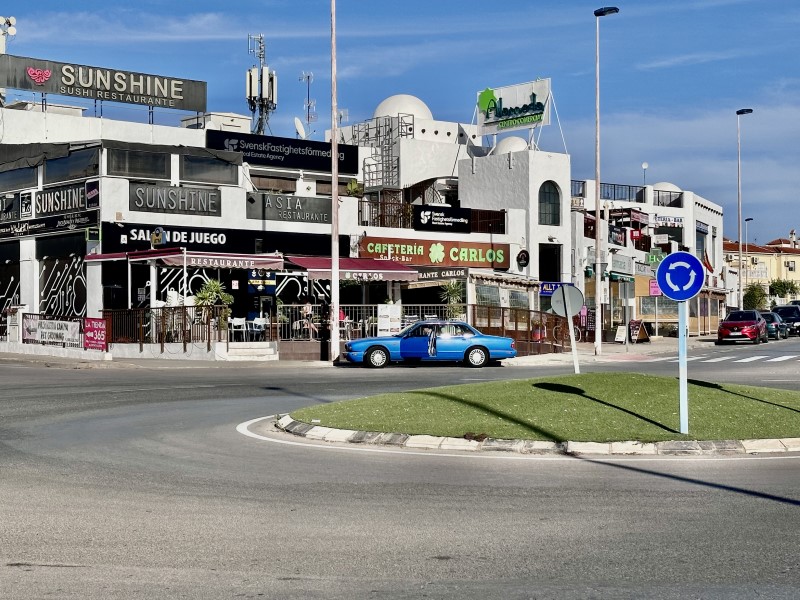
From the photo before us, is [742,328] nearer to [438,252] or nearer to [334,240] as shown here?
[438,252]

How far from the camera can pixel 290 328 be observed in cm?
3619

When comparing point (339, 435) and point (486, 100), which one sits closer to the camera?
point (339, 435)

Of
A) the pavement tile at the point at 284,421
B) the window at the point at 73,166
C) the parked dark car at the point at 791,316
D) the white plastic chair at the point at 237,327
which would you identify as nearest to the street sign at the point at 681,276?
the pavement tile at the point at 284,421

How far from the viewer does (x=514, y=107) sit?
5819 centimetres

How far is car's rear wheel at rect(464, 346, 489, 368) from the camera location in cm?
3238

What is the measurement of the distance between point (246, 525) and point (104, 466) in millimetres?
3745

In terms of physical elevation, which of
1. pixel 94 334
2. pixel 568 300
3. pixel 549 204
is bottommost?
pixel 94 334

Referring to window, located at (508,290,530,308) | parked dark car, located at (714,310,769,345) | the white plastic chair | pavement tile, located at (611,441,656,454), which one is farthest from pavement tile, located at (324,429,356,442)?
parked dark car, located at (714,310,769,345)

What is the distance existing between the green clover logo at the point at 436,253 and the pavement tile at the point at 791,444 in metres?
36.9

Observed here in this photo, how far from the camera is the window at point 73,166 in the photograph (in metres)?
40.0

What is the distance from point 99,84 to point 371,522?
1914 inches

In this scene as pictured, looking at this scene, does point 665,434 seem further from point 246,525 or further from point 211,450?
point 246,525

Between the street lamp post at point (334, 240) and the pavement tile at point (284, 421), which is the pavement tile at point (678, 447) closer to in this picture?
the pavement tile at point (284, 421)

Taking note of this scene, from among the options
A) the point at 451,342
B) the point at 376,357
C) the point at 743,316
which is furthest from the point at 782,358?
the point at 743,316
